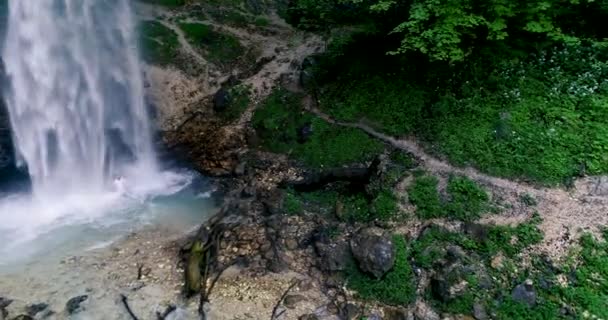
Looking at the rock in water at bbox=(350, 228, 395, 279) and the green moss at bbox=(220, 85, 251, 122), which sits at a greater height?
the green moss at bbox=(220, 85, 251, 122)

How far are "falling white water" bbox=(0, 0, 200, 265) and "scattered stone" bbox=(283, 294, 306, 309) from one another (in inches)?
237

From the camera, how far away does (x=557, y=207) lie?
516 inches

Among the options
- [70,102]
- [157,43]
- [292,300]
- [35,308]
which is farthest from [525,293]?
[157,43]

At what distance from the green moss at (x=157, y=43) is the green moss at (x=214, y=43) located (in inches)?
31.9

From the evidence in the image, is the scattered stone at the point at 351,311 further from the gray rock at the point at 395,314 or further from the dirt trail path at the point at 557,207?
the dirt trail path at the point at 557,207

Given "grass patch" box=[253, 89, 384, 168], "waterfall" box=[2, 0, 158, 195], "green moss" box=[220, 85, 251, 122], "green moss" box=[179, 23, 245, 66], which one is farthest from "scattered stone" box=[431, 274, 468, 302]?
"green moss" box=[179, 23, 245, 66]

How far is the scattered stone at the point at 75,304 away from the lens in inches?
468

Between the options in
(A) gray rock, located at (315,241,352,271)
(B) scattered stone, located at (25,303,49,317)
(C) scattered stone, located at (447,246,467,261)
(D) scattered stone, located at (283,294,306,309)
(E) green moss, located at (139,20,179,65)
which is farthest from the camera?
(E) green moss, located at (139,20,179,65)

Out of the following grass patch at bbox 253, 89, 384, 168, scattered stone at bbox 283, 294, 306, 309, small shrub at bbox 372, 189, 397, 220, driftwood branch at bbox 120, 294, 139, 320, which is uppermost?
grass patch at bbox 253, 89, 384, 168

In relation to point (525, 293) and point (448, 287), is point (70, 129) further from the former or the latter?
point (525, 293)

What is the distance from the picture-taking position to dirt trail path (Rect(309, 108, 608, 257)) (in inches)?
492

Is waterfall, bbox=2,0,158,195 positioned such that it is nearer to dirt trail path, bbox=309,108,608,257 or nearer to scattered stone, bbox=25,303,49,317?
scattered stone, bbox=25,303,49,317

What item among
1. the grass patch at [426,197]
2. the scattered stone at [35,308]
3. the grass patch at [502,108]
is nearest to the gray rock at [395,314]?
the grass patch at [426,197]

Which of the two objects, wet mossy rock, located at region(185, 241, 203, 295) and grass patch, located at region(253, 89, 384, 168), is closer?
wet mossy rock, located at region(185, 241, 203, 295)
